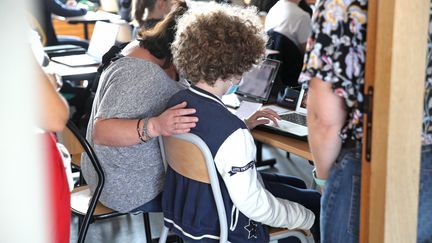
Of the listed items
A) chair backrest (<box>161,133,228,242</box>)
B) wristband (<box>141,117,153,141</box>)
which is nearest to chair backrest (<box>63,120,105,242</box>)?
wristband (<box>141,117,153,141</box>)

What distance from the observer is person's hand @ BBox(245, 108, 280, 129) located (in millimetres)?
2164

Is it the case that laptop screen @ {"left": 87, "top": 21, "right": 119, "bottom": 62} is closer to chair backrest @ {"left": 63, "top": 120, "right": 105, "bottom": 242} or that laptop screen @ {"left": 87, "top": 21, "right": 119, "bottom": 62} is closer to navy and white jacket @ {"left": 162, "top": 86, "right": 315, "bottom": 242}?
chair backrest @ {"left": 63, "top": 120, "right": 105, "bottom": 242}

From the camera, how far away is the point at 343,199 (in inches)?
60.2

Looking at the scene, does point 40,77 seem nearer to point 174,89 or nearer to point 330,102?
point 330,102

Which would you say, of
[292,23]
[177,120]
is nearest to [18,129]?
[177,120]

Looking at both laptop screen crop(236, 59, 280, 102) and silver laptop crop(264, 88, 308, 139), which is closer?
silver laptop crop(264, 88, 308, 139)

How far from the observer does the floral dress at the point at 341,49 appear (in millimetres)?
1383

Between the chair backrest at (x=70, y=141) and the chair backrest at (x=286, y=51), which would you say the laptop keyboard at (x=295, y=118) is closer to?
the chair backrest at (x=70, y=141)

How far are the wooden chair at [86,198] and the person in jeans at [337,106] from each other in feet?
2.42

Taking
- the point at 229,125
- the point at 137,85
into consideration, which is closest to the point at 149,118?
the point at 137,85

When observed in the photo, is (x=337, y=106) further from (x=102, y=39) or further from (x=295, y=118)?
(x=102, y=39)

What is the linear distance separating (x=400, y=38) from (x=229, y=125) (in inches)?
22.8

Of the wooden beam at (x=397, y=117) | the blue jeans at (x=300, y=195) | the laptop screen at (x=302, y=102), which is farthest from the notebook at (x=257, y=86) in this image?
the wooden beam at (x=397, y=117)

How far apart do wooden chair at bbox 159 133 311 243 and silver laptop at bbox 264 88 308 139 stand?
0.48 m
